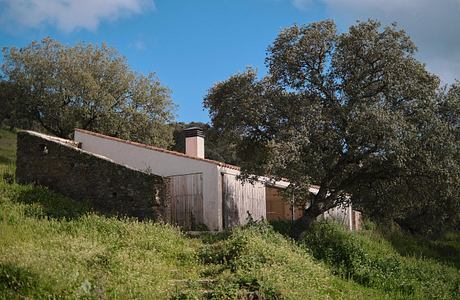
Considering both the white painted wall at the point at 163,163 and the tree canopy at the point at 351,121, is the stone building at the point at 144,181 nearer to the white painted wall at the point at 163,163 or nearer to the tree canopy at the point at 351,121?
the white painted wall at the point at 163,163

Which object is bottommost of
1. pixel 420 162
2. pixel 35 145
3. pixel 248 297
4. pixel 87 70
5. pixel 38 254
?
pixel 248 297

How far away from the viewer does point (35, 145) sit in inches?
787

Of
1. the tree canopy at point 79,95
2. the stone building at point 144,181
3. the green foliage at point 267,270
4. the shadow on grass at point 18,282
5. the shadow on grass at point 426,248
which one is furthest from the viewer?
the tree canopy at point 79,95

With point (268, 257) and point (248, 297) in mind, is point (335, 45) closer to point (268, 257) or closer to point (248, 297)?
point (268, 257)

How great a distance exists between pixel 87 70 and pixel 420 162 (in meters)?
21.9

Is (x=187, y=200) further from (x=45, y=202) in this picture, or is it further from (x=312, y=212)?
(x=45, y=202)

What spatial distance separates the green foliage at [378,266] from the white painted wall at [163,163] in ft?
11.8

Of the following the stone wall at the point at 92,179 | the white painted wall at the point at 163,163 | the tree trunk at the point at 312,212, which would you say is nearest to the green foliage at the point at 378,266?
the tree trunk at the point at 312,212

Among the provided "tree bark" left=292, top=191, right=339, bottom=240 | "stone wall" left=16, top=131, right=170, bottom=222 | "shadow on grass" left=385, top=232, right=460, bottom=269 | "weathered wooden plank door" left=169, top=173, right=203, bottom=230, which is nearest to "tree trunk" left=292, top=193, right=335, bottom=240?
"tree bark" left=292, top=191, right=339, bottom=240

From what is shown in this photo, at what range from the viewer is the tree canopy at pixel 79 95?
1219 inches

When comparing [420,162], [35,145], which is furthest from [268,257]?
[35,145]

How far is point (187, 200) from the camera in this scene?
19734mm

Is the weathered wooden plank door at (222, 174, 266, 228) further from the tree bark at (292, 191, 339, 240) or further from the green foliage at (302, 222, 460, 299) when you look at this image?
the green foliage at (302, 222, 460, 299)

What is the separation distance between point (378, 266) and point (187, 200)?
23.4 feet
